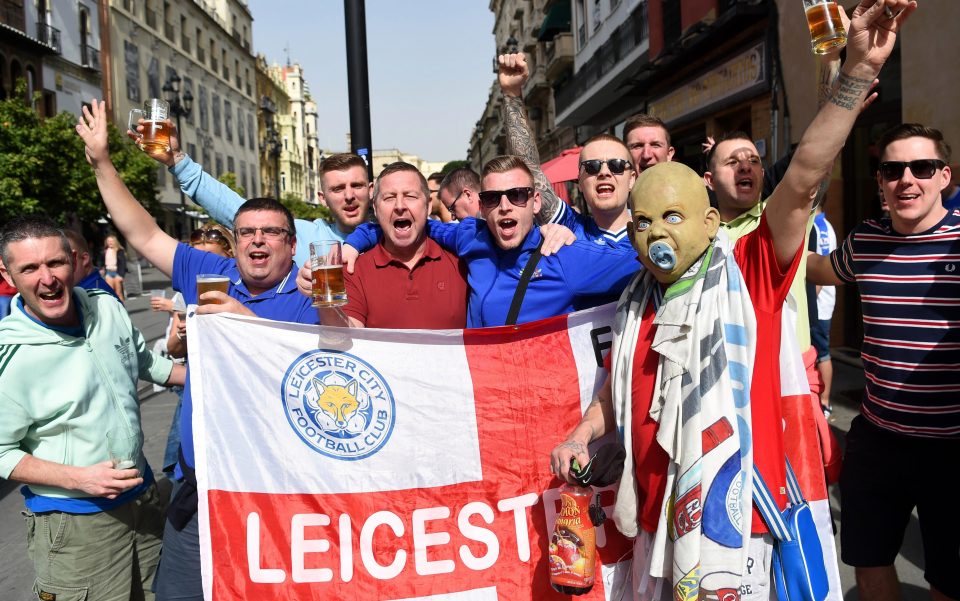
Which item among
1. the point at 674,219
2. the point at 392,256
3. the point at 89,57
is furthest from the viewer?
the point at 89,57

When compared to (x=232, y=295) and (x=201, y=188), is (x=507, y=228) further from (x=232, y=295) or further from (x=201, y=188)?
(x=201, y=188)

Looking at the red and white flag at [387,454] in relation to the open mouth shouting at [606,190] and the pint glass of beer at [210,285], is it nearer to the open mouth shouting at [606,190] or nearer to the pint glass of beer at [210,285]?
the pint glass of beer at [210,285]

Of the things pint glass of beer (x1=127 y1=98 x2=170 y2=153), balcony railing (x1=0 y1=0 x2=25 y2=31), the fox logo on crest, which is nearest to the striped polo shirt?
the fox logo on crest

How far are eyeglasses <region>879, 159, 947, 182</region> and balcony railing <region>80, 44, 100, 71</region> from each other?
38709 millimetres

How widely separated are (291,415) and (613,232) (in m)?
1.72

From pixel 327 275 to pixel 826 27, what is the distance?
6.71ft

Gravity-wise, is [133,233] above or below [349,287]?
above

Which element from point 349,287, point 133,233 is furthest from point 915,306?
point 133,233

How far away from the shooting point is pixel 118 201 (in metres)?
3.25

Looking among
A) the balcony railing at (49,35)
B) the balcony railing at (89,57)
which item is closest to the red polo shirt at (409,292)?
the balcony railing at (49,35)

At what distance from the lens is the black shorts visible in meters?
2.89

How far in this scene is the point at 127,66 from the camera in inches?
1507

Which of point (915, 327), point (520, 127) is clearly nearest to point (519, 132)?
point (520, 127)

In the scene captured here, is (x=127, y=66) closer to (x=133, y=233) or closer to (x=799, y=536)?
(x=133, y=233)
